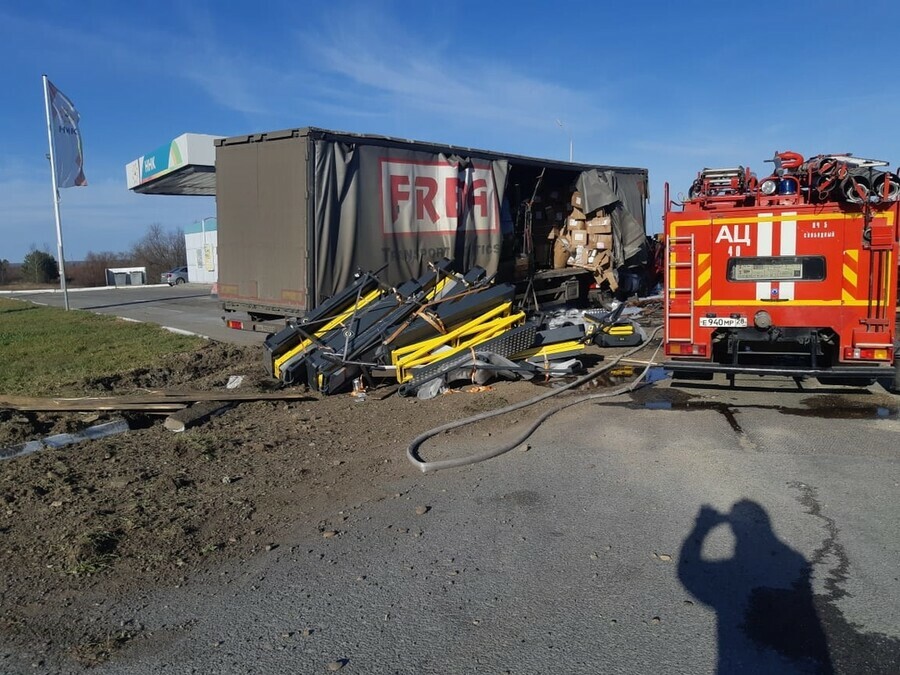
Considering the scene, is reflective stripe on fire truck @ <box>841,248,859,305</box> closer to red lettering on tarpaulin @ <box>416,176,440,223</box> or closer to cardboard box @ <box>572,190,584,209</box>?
red lettering on tarpaulin @ <box>416,176,440,223</box>

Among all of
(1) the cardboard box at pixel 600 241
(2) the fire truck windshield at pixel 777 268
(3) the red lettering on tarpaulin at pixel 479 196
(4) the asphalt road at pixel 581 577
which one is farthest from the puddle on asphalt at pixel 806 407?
(1) the cardboard box at pixel 600 241

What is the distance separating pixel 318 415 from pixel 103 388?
339cm

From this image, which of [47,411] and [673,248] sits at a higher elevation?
[673,248]

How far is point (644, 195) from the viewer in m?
19.1

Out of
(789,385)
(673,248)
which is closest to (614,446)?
(673,248)

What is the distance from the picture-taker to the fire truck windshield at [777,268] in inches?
299

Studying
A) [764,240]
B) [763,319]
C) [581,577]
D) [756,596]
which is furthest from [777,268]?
[581,577]

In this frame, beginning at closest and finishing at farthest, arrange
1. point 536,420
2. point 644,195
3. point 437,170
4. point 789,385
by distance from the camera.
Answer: point 536,420
point 789,385
point 437,170
point 644,195

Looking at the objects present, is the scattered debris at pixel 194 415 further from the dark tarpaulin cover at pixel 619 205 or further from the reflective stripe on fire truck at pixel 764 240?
the dark tarpaulin cover at pixel 619 205

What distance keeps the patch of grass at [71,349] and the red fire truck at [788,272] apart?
24.6 feet

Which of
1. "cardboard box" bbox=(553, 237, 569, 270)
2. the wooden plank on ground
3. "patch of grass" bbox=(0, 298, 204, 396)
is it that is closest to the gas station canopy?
"patch of grass" bbox=(0, 298, 204, 396)

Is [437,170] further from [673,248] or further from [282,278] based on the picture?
[673,248]

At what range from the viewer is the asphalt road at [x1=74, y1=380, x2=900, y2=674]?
10.8 feet

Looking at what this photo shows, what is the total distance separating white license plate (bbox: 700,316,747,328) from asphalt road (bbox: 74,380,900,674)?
6.73 ft
